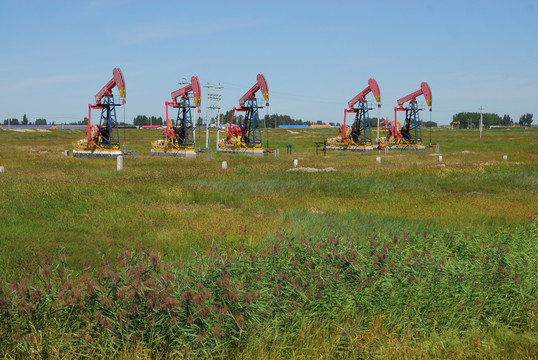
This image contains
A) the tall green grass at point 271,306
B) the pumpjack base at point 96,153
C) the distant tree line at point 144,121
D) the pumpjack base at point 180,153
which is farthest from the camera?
the distant tree line at point 144,121

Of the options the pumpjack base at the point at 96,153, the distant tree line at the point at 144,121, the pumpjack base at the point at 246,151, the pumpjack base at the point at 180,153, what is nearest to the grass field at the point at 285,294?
the pumpjack base at the point at 96,153

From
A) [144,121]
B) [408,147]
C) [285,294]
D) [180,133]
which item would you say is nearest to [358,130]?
[408,147]

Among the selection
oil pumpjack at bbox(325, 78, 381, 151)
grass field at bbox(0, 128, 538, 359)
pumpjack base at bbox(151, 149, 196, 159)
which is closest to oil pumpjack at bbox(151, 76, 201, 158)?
pumpjack base at bbox(151, 149, 196, 159)

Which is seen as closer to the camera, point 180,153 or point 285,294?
point 285,294

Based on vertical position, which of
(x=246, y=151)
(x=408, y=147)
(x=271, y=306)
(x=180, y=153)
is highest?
(x=408, y=147)

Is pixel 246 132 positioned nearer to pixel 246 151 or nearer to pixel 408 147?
pixel 246 151

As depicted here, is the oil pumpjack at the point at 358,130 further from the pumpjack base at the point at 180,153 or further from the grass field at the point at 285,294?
the grass field at the point at 285,294

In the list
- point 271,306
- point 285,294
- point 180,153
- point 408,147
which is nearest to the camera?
point 271,306

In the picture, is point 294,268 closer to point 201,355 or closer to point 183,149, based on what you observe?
point 201,355

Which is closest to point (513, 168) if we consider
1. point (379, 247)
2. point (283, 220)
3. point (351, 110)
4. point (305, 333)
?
point (283, 220)

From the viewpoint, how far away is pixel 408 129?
56906 mm

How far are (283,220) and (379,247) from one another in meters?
4.36

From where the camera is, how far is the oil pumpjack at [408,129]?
55000mm

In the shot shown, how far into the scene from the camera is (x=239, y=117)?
157 ft
